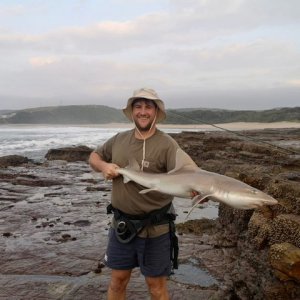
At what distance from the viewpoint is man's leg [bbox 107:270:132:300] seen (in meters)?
4.63

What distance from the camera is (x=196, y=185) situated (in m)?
4.11

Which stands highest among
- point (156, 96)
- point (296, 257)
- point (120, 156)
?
point (156, 96)

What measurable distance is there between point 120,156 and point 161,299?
1.62 m

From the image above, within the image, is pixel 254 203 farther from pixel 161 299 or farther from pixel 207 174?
pixel 161 299

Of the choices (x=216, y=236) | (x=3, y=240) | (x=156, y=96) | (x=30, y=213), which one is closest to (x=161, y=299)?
(x=156, y=96)

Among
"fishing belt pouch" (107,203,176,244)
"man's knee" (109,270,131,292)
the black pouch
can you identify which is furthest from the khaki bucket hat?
"man's knee" (109,270,131,292)

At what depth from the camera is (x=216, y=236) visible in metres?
8.48

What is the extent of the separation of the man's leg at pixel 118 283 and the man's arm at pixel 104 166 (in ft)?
3.50

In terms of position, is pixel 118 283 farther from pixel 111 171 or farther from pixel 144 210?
pixel 111 171

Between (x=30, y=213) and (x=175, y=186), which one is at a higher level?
(x=175, y=186)

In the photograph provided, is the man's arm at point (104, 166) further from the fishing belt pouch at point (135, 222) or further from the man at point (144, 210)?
the fishing belt pouch at point (135, 222)

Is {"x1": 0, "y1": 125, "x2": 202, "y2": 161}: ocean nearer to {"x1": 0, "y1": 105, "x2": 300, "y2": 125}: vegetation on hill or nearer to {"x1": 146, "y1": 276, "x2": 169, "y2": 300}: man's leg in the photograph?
{"x1": 146, "y1": 276, "x2": 169, "y2": 300}: man's leg

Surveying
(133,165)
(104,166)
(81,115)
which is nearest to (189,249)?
(104,166)

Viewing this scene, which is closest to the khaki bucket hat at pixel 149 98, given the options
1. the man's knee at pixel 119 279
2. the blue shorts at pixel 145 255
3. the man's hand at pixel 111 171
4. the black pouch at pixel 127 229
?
the man's hand at pixel 111 171
